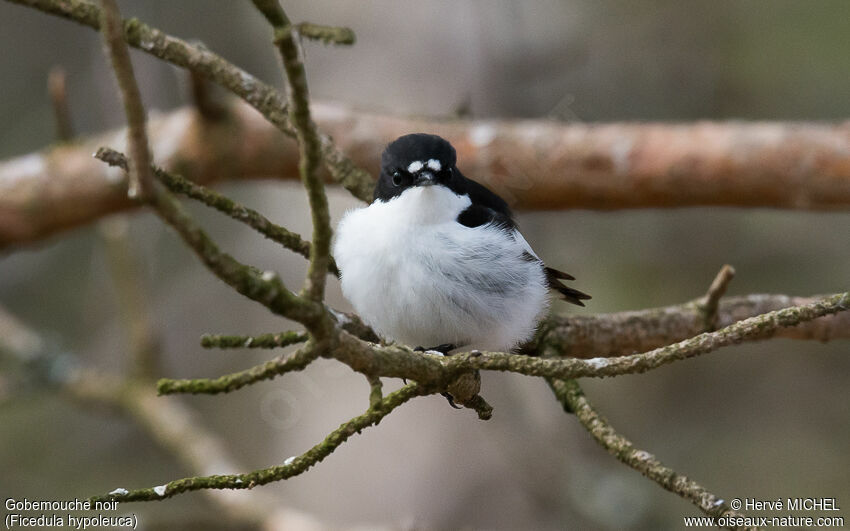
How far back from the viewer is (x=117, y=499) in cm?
194

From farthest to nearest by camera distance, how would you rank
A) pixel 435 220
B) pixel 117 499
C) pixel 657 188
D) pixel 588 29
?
pixel 588 29 → pixel 657 188 → pixel 435 220 → pixel 117 499

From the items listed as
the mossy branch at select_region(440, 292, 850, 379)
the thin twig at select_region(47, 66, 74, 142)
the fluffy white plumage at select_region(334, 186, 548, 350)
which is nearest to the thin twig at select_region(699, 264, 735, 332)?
the fluffy white plumage at select_region(334, 186, 548, 350)

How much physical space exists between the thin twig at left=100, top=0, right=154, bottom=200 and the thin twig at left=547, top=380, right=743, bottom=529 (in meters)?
1.45

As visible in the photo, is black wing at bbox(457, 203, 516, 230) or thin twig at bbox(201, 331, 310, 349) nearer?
thin twig at bbox(201, 331, 310, 349)

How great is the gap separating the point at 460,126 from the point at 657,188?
114cm

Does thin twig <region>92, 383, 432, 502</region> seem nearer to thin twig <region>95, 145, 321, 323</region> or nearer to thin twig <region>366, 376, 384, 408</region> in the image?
thin twig <region>366, 376, 384, 408</region>

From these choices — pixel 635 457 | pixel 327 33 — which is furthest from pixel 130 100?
pixel 635 457

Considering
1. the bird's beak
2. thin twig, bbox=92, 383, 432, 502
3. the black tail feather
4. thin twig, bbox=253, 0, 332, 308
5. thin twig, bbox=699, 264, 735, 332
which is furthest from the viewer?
the black tail feather

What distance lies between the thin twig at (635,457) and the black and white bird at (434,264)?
48 cm

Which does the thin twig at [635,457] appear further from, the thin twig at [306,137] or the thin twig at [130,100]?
the thin twig at [130,100]

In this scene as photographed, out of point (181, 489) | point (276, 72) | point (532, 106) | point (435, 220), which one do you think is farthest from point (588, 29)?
point (181, 489)

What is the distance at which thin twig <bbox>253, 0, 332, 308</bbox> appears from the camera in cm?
134

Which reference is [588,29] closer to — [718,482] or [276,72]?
[276,72]

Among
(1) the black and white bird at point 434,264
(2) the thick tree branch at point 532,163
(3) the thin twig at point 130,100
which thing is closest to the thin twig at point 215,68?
(1) the black and white bird at point 434,264
